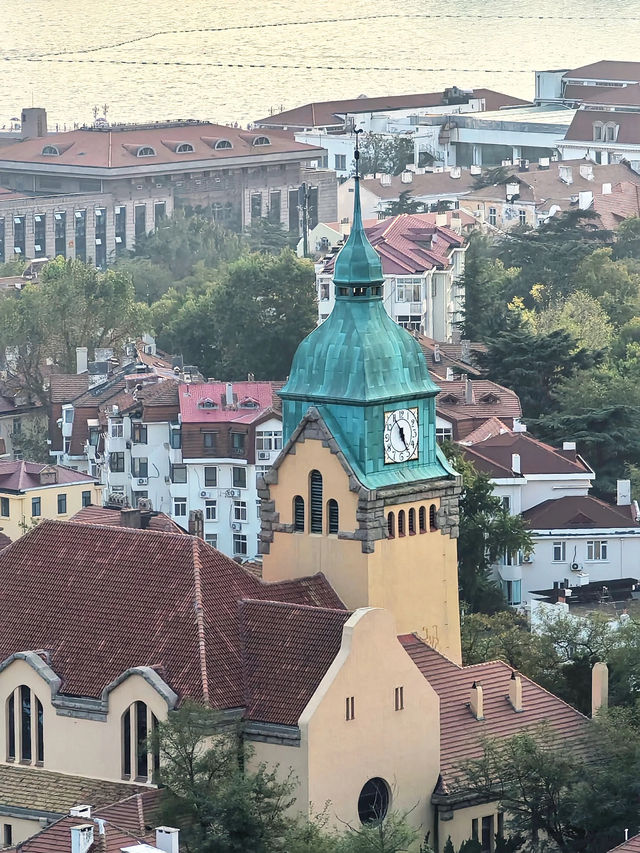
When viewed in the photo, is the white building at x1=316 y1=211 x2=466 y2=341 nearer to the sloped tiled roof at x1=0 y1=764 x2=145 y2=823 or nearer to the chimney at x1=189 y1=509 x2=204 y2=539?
the chimney at x1=189 y1=509 x2=204 y2=539

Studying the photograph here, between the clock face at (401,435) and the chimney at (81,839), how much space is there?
1402 centimetres

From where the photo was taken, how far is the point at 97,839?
70188mm

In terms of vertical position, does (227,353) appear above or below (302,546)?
below

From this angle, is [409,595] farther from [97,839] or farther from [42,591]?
[97,839]

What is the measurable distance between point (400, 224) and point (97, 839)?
11081 centimetres

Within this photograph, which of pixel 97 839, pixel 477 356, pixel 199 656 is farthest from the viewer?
pixel 477 356

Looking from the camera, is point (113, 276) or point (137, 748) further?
point (113, 276)

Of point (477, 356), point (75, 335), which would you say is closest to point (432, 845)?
point (477, 356)

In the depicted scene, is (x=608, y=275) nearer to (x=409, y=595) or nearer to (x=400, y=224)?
(x=400, y=224)

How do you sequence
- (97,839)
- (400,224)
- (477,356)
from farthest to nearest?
(400,224) < (477,356) < (97,839)

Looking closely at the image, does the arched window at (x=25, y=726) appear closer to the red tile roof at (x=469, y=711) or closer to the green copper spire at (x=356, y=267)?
the red tile roof at (x=469, y=711)

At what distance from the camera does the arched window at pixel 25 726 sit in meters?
78.8

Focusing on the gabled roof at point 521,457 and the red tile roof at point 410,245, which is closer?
the gabled roof at point 521,457

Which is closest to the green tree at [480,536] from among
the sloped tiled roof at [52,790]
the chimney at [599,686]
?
the chimney at [599,686]
